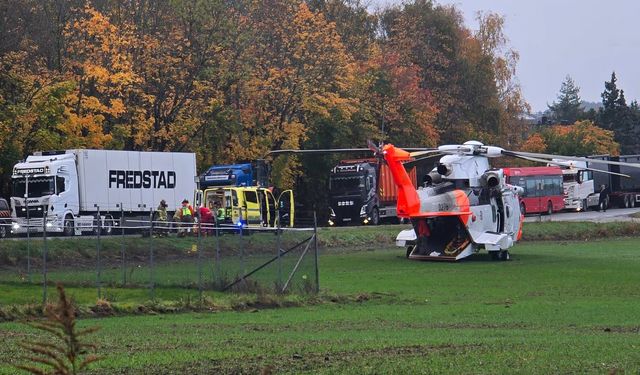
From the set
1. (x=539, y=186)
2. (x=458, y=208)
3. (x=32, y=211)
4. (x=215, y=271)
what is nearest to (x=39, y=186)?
(x=32, y=211)

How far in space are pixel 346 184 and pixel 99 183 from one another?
23612 mm

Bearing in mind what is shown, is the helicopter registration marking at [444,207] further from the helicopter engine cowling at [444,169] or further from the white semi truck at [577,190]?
the white semi truck at [577,190]

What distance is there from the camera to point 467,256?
45812mm

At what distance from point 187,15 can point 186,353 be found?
4868 centimetres

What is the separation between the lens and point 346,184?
73.6 meters

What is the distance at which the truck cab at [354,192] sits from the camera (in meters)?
73.1

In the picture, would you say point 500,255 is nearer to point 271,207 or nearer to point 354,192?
point 271,207

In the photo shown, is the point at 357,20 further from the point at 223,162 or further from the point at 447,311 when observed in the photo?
the point at 447,311

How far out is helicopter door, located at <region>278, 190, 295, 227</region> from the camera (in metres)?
60.4

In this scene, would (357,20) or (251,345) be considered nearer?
(251,345)

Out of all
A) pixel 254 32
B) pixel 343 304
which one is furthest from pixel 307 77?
pixel 343 304

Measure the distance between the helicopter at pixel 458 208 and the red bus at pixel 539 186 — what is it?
129 ft

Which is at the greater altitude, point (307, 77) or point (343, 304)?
point (307, 77)

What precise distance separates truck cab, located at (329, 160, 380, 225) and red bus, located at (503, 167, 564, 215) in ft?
49.8
